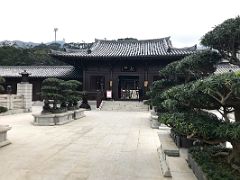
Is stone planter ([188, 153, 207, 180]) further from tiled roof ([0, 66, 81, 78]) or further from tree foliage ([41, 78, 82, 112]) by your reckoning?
tiled roof ([0, 66, 81, 78])

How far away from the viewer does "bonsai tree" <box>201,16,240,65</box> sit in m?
5.82

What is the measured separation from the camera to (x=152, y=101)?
47.3 ft

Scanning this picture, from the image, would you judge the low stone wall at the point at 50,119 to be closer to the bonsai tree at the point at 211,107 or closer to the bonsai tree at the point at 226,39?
the bonsai tree at the point at 211,107

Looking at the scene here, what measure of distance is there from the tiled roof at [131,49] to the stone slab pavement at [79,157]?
17723 millimetres

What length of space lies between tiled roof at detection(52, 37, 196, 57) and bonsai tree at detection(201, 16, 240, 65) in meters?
21.3

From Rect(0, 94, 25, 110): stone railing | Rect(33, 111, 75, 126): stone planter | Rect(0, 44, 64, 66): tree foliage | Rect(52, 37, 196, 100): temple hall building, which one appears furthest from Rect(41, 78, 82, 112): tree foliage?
Rect(0, 44, 64, 66): tree foliage

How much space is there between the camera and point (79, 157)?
26.0 ft

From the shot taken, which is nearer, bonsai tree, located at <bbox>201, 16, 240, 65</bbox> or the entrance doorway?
bonsai tree, located at <bbox>201, 16, 240, 65</bbox>

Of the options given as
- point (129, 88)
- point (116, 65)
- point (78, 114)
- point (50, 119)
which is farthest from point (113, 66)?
point (50, 119)

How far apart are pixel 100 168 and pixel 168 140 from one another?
3.10m

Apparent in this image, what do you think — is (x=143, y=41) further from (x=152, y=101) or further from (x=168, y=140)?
(x=168, y=140)

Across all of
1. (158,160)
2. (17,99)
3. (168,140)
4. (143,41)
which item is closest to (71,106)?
(17,99)

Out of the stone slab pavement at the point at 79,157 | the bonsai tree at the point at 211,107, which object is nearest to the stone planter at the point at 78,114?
the stone slab pavement at the point at 79,157

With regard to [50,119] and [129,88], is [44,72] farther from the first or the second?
[50,119]
